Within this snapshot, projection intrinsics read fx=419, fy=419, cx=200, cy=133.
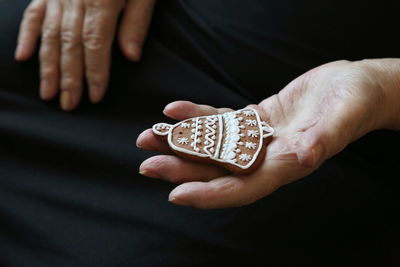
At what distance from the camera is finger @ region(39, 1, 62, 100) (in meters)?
1.20

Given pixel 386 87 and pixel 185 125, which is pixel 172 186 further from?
pixel 386 87

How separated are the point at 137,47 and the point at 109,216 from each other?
0.51 meters

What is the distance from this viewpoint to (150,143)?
963mm

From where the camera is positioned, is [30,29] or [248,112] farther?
[30,29]

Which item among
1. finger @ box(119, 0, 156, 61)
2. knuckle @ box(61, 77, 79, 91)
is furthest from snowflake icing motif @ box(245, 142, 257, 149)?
knuckle @ box(61, 77, 79, 91)

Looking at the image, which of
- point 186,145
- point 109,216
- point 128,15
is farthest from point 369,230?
point 128,15

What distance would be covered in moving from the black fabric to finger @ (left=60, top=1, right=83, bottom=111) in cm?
6

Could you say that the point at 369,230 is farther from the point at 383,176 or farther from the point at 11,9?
the point at 11,9

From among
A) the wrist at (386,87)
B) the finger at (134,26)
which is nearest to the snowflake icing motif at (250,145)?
the wrist at (386,87)

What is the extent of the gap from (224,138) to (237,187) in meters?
0.17

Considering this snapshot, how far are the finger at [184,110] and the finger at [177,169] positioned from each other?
0.13 m

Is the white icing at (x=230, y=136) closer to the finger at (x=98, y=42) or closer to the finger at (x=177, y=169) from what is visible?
the finger at (x=177, y=169)

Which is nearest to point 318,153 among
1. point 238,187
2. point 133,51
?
point 238,187

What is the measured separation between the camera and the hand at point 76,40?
1.20 m
